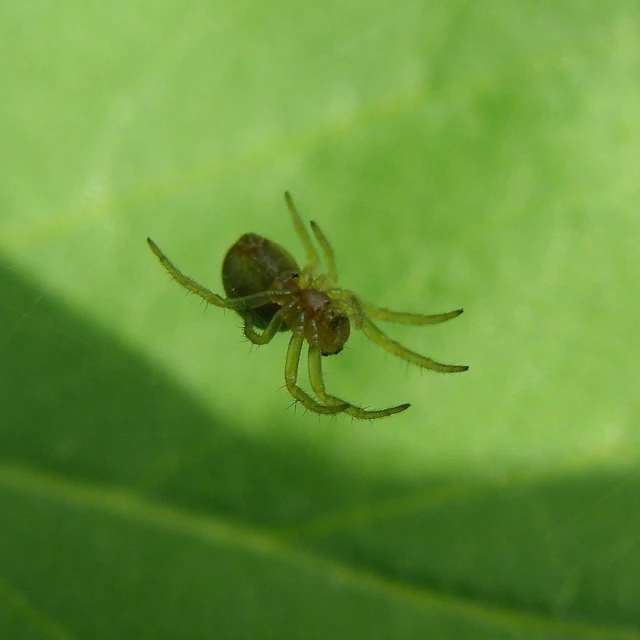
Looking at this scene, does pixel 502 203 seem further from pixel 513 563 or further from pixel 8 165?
pixel 8 165

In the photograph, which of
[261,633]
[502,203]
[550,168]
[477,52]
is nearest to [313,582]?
[261,633]

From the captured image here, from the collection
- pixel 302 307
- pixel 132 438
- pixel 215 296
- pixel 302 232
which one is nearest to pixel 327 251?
pixel 302 232

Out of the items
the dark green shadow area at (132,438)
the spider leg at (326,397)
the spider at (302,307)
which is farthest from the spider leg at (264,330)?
the dark green shadow area at (132,438)

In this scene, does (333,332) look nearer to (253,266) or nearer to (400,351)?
(400,351)

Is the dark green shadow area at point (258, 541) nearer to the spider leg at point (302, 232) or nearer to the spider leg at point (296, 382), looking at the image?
the spider leg at point (296, 382)

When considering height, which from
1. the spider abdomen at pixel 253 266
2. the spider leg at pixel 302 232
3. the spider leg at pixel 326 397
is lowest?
the spider leg at pixel 326 397
